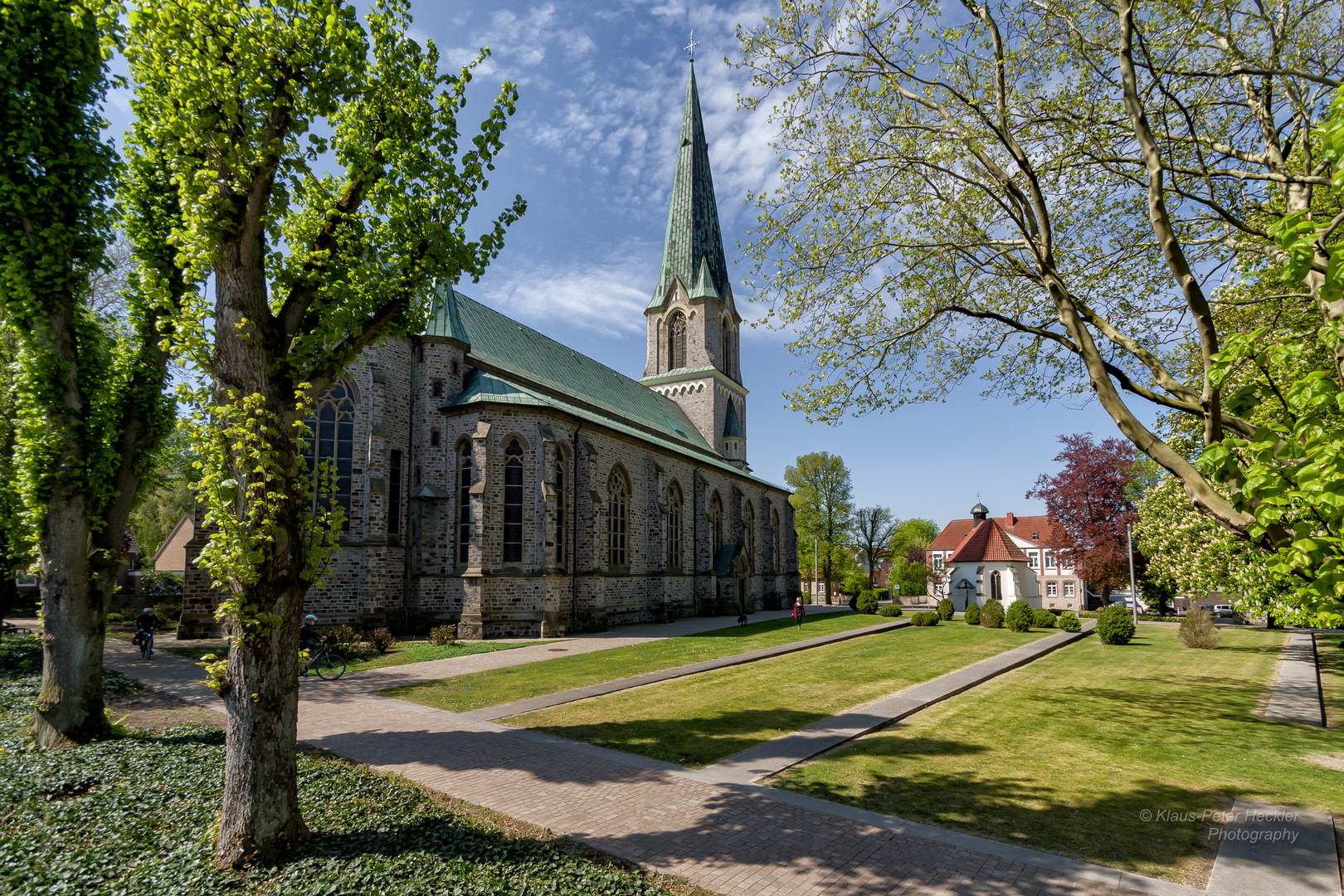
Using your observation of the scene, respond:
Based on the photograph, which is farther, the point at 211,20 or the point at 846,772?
the point at 846,772

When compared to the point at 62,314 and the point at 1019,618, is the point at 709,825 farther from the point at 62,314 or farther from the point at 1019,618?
the point at 1019,618

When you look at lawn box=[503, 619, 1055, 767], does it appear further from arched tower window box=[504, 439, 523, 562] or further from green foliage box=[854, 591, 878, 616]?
green foliage box=[854, 591, 878, 616]

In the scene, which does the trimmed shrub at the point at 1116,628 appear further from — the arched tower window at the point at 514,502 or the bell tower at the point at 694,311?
the bell tower at the point at 694,311

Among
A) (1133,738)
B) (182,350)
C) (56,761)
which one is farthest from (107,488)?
(1133,738)

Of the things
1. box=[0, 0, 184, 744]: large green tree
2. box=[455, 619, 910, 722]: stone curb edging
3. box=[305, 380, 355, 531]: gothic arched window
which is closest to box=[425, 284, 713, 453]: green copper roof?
box=[305, 380, 355, 531]: gothic arched window

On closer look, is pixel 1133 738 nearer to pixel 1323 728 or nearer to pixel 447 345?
pixel 1323 728

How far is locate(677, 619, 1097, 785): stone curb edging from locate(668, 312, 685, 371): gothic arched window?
33533mm

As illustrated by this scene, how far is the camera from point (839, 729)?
9766mm

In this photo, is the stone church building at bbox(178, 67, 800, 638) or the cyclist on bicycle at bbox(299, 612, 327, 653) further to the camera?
the stone church building at bbox(178, 67, 800, 638)

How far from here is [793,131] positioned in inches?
389

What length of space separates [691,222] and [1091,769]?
43.5 metres

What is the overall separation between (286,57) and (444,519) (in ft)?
61.8

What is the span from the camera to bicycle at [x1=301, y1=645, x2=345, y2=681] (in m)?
15.3

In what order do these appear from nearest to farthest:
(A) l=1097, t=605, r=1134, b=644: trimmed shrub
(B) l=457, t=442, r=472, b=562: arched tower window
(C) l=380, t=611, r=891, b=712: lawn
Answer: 1. (C) l=380, t=611, r=891, b=712: lawn
2. (A) l=1097, t=605, r=1134, b=644: trimmed shrub
3. (B) l=457, t=442, r=472, b=562: arched tower window
